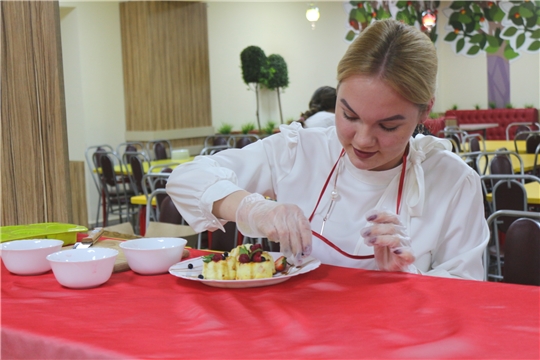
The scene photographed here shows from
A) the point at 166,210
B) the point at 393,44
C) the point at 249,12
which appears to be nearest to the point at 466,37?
the point at 249,12

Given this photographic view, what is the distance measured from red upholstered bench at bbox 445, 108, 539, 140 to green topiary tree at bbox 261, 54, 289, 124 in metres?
4.21

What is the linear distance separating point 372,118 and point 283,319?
51cm

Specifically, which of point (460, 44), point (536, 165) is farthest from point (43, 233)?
point (460, 44)

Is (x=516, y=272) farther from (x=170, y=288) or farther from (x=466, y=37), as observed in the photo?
(x=466, y=37)

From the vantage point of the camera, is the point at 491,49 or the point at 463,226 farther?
the point at 491,49

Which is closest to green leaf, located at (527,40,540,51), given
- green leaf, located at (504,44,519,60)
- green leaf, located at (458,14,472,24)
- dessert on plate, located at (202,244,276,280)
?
green leaf, located at (504,44,519,60)

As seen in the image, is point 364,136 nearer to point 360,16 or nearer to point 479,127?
point 479,127

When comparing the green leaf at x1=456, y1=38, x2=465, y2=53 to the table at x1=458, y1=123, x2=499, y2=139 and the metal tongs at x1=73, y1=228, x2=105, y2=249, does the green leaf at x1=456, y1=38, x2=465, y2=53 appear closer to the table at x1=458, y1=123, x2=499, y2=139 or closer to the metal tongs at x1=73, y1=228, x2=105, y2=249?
the table at x1=458, y1=123, x2=499, y2=139

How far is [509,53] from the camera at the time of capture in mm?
12172

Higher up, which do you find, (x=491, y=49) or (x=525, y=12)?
(x=525, y=12)

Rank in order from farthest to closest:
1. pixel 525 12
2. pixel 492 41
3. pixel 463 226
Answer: pixel 492 41 → pixel 525 12 → pixel 463 226

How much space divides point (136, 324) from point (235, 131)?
8.89 meters

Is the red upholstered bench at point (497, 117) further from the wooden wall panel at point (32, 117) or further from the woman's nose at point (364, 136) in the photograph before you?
the woman's nose at point (364, 136)

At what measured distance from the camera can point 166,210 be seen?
273 centimetres
